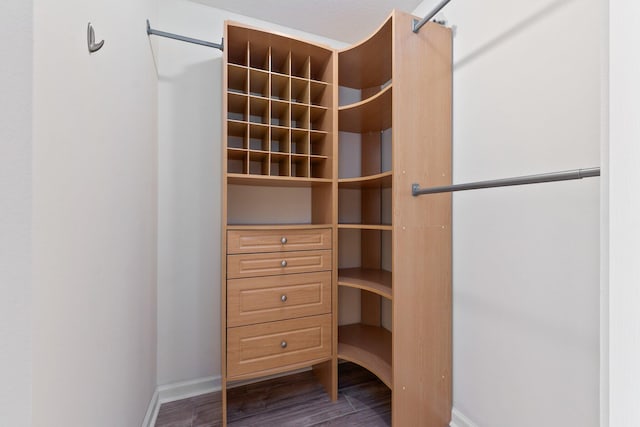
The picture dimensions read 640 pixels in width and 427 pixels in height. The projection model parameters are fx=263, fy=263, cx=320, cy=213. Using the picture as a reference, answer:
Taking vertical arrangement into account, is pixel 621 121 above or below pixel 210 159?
below

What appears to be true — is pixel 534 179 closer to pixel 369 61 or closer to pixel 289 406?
pixel 369 61

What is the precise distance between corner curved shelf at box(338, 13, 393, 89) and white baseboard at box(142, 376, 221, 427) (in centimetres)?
214

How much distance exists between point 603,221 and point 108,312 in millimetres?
1179

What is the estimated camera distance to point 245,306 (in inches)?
53.9

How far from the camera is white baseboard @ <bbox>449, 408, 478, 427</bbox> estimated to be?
1263 mm

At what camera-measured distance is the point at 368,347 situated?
1660mm

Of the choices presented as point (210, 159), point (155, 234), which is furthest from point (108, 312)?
point (210, 159)

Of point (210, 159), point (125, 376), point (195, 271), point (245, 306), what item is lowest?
point (125, 376)

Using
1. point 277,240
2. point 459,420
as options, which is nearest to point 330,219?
point 277,240

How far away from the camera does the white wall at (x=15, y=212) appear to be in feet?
1.41

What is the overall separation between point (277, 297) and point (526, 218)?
1.20 m

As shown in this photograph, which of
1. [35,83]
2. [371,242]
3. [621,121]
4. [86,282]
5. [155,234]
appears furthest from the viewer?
[371,242]

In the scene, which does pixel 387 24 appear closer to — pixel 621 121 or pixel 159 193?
pixel 621 121

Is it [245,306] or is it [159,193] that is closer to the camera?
[245,306]
